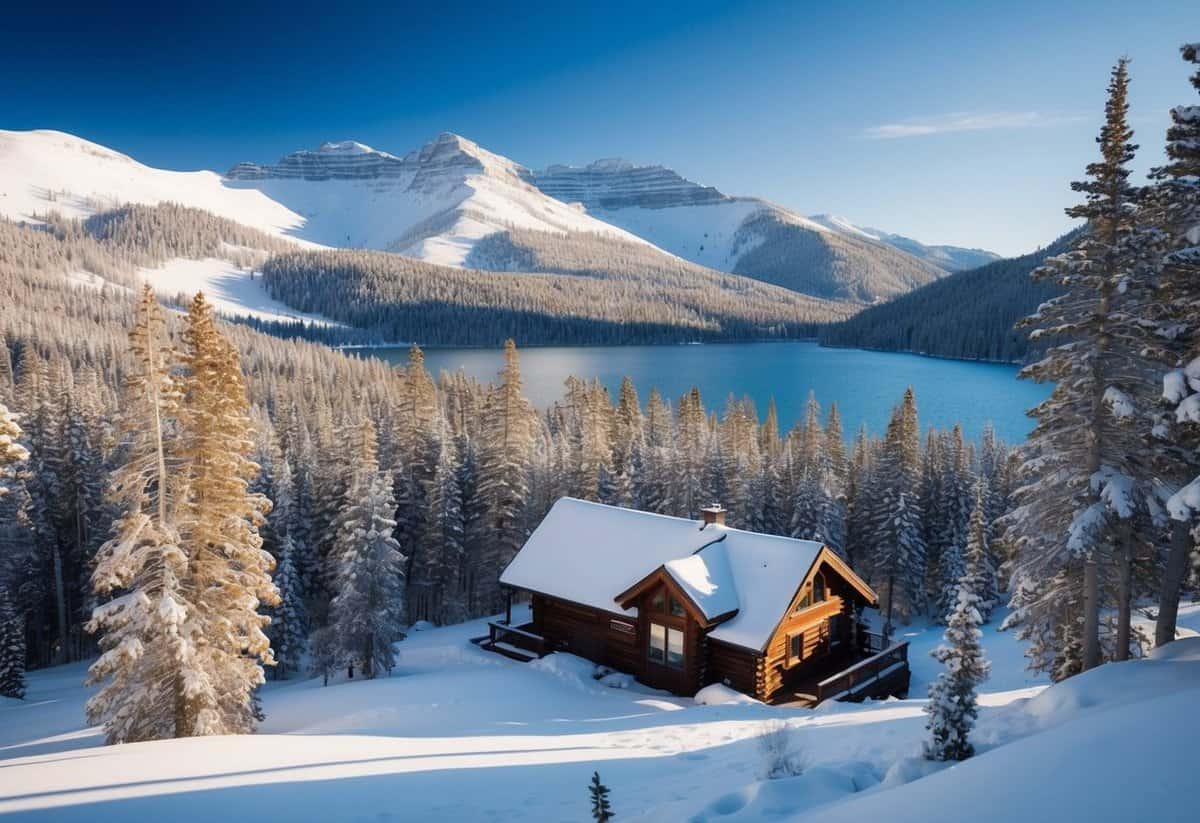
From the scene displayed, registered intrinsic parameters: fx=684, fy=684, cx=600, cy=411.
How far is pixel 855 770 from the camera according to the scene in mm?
8938

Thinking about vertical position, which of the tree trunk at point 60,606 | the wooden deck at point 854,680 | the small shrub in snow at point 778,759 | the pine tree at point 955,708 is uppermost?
the pine tree at point 955,708

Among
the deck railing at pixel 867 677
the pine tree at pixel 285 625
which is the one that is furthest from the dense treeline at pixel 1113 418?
the pine tree at pixel 285 625

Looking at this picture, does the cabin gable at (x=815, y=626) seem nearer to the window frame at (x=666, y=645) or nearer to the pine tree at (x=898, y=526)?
the window frame at (x=666, y=645)

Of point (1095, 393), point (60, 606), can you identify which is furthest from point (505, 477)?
point (1095, 393)

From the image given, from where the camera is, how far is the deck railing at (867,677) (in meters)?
20.1

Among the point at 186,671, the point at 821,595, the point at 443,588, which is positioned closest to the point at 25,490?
the point at 443,588

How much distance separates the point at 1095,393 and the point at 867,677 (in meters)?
12.0

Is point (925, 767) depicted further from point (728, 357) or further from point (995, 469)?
point (728, 357)

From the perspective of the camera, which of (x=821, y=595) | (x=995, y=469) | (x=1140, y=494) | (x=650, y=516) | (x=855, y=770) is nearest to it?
(x=855, y=770)

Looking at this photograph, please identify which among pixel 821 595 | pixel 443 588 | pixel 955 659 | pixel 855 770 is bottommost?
pixel 443 588

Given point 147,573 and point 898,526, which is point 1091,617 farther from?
point 898,526

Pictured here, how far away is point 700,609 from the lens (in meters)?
19.8

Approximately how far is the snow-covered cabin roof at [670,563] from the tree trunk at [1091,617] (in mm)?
7577

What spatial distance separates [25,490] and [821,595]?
37.9m
